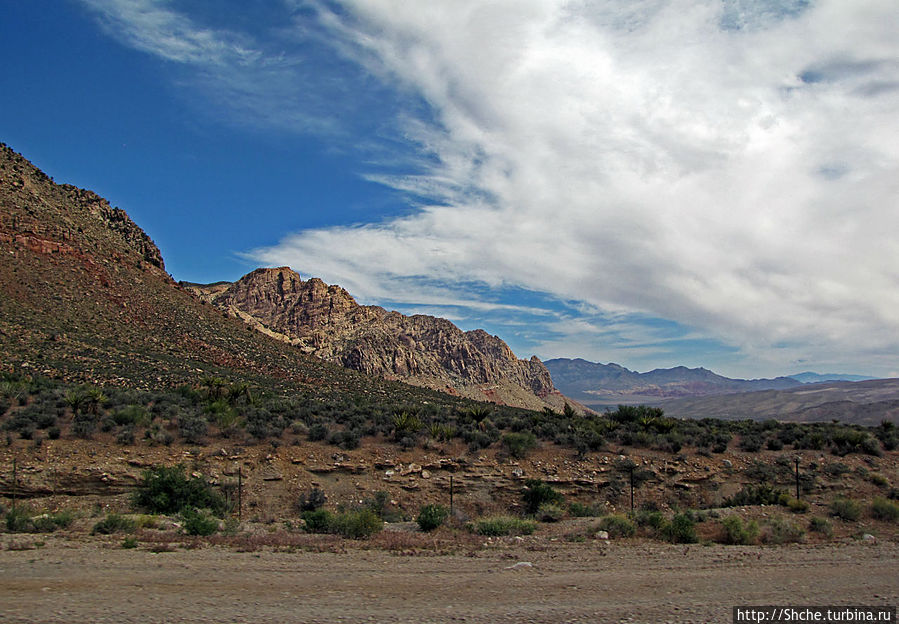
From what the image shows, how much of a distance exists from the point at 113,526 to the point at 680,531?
1545 cm

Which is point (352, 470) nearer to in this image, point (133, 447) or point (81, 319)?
point (133, 447)

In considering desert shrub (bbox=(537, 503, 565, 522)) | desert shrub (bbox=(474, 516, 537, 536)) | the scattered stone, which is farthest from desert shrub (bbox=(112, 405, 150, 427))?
the scattered stone

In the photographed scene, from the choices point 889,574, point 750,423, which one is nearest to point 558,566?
point 889,574

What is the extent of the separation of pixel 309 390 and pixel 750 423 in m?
32.6

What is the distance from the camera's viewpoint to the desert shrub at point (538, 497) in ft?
67.9

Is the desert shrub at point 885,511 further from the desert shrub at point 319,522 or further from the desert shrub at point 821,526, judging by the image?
the desert shrub at point 319,522

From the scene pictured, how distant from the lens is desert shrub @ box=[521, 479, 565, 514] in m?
20.7

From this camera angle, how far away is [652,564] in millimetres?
11734

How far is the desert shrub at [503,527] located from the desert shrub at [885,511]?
12.0m

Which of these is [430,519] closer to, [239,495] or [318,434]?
[239,495]

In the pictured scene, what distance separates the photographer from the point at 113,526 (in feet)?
47.2

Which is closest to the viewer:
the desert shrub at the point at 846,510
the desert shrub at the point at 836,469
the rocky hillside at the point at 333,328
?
the desert shrub at the point at 846,510

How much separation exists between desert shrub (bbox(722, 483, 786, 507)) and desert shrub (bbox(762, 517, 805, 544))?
4403mm

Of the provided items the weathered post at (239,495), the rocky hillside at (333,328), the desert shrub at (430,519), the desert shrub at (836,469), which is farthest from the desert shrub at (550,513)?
the rocky hillside at (333,328)
